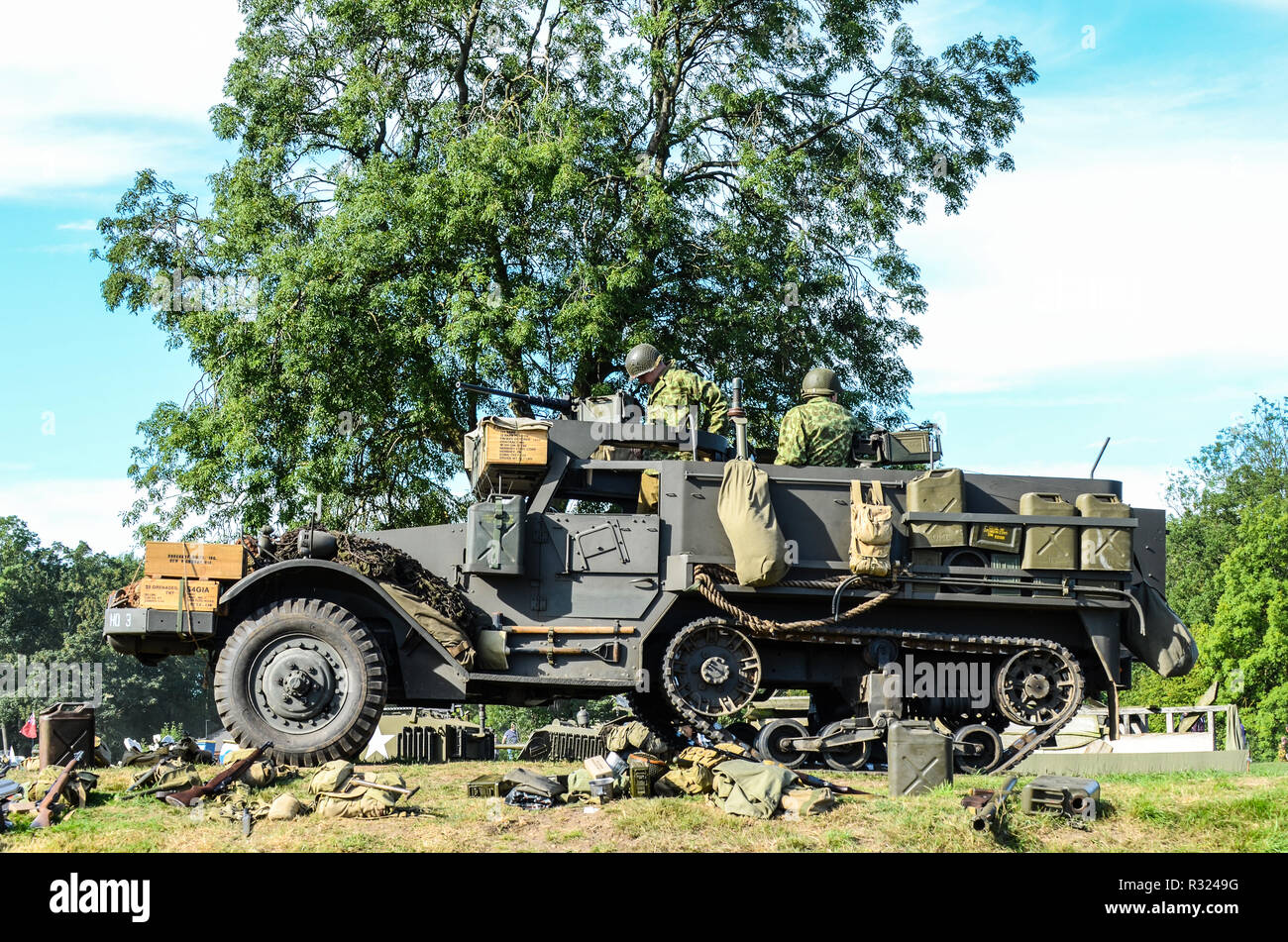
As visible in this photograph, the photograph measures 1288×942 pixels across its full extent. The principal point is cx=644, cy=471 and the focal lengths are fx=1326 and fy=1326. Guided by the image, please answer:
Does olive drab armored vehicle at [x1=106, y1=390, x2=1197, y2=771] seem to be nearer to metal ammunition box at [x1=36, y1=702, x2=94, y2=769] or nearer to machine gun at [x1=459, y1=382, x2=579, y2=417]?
machine gun at [x1=459, y1=382, x2=579, y2=417]

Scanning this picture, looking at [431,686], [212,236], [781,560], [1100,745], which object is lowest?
[1100,745]

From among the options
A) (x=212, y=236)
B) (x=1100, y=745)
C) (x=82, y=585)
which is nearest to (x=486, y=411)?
Result: (x=212, y=236)

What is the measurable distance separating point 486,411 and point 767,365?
13.9 feet

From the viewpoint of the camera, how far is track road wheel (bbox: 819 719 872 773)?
432 inches

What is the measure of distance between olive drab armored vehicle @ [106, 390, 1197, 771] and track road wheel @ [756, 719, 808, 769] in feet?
0.06

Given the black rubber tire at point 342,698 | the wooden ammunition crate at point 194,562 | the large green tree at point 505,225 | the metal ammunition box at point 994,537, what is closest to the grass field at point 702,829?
the black rubber tire at point 342,698

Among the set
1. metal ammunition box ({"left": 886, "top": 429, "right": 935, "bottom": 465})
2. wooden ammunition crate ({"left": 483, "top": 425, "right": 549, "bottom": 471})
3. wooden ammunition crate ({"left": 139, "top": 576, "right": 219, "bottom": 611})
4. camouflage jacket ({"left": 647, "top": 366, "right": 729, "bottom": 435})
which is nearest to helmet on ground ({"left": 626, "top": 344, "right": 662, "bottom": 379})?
camouflage jacket ({"left": 647, "top": 366, "right": 729, "bottom": 435})

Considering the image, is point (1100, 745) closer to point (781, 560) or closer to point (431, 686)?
point (781, 560)

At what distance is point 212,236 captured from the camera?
808 inches

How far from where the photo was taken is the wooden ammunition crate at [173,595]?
10562 millimetres

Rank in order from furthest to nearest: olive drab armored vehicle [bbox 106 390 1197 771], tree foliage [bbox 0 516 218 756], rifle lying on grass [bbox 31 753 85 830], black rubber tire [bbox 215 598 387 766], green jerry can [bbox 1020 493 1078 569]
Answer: tree foliage [bbox 0 516 218 756]
green jerry can [bbox 1020 493 1078 569]
olive drab armored vehicle [bbox 106 390 1197 771]
black rubber tire [bbox 215 598 387 766]
rifle lying on grass [bbox 31 753 85 830]

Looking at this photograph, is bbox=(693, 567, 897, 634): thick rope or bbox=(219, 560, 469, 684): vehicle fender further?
bbox=(693, 567, 897, 634): thick rope
